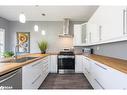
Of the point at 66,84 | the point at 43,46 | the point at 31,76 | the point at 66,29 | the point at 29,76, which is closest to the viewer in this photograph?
the point at 29,76

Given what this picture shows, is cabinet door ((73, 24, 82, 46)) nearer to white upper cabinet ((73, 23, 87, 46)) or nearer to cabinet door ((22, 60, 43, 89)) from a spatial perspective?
white upper cabinet ((73, 23, 87, 46))

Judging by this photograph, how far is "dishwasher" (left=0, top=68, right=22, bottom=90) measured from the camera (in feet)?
5.62

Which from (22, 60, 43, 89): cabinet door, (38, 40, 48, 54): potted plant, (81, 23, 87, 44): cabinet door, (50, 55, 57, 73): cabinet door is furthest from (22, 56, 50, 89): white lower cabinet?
(81, 23, 87, 44): cabinet door

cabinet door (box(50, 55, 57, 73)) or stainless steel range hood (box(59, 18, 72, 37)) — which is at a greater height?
stainless steel range hood (box(59, 18, 72, 37))

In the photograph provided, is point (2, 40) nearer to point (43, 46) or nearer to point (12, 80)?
point (43, 46)

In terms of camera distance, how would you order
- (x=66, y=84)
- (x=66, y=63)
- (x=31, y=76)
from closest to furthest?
1. (x=31, y=76)
2. (x=66, y=84)
3. (x=66, y=63)

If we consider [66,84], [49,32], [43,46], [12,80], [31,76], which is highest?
[49,32]

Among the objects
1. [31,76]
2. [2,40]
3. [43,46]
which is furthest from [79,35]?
[31,76]

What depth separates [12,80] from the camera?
198 cm

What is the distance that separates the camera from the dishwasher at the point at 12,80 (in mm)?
1712

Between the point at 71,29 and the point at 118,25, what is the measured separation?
5.06 m

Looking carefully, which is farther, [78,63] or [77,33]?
[77,33]

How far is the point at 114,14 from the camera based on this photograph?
2.78 m

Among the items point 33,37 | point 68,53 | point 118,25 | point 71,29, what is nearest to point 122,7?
point 118,25
